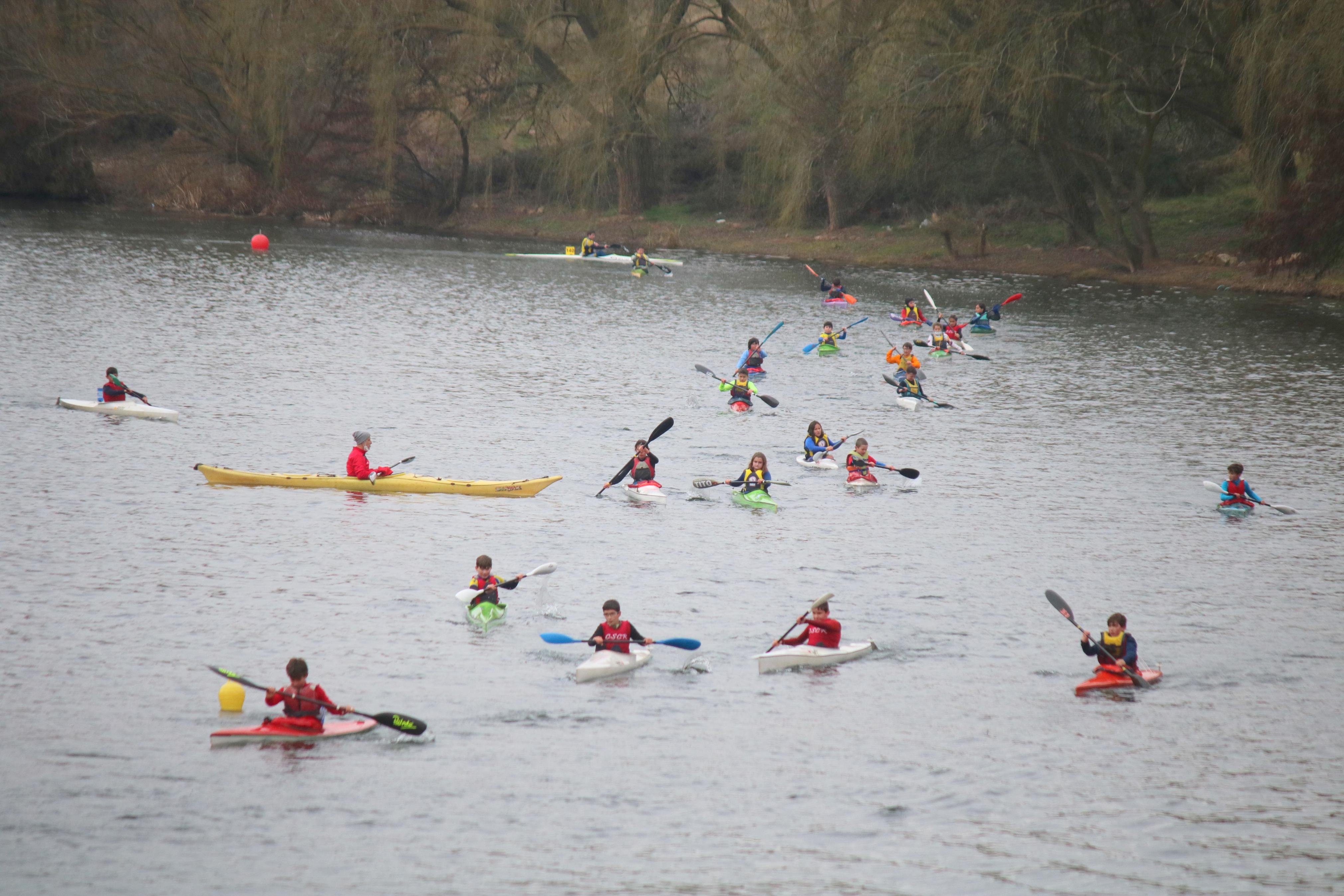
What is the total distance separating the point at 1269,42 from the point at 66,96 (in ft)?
197

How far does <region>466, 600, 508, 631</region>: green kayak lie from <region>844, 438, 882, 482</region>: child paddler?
9861mm

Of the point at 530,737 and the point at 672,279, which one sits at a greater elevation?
the point at 672,279

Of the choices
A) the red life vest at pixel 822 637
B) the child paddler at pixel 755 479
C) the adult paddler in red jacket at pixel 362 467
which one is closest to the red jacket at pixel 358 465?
the adult paddler in red jacket at pixel 362 467

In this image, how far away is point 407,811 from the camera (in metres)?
12.9

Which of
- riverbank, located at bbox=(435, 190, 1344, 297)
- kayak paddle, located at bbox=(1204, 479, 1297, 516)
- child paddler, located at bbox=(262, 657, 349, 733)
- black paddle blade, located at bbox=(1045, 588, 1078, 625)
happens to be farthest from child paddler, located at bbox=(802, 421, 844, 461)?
riverbank, located at bbox=(435, 190, 1344, 297)

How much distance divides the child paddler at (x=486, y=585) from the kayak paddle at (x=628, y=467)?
→ 5.65 m

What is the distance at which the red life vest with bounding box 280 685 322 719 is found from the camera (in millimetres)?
14133

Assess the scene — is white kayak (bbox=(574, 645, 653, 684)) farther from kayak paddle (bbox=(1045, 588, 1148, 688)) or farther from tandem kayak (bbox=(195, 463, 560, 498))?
tandem kayak (bbox=(195, 463, 560, 498))

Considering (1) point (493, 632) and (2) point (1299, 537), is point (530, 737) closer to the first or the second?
(1) point (493, 632)

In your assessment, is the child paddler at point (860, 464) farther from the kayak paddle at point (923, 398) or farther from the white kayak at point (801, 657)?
the white kayak at point (801, 657)

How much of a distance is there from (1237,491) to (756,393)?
11.4m

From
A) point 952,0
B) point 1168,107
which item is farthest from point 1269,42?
point 952,0

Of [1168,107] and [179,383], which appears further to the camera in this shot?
[1168,107]

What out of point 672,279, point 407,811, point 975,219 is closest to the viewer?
point 407,811
